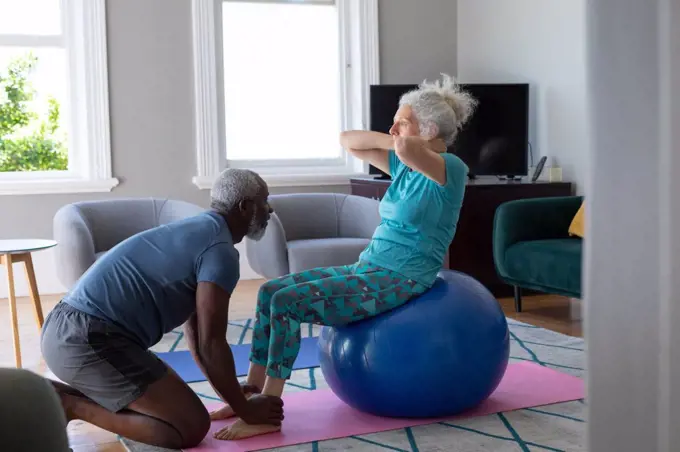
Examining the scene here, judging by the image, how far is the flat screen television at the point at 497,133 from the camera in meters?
5.19

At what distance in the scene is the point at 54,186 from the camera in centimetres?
538

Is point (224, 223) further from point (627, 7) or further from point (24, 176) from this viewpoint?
point (24, 176)

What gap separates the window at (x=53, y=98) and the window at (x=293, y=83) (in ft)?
2.81

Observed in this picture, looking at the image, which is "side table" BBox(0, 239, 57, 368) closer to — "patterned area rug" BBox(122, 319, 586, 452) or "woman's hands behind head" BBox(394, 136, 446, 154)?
"patterned area rug" BBox(122, 319, 586, 452)

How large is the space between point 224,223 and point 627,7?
2.17 meters

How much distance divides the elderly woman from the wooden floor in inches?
17.8

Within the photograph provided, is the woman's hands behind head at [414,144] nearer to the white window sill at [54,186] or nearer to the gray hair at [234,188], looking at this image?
the gray hair at [234,188]

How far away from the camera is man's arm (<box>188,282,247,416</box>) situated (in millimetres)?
2217

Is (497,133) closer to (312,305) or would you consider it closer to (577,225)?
(577,225)

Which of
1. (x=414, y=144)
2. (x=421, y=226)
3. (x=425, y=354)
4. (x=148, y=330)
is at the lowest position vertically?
(x=425, y=354)

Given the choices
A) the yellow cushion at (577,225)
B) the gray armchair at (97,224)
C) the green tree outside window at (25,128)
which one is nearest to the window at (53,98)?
the green tree outside window at (25,128)

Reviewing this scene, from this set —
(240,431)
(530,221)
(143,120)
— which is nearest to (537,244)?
(530,221)

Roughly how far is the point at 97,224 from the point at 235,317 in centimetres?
94

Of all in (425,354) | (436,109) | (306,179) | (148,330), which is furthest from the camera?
(306,179)
